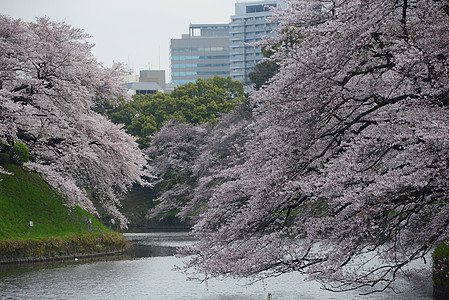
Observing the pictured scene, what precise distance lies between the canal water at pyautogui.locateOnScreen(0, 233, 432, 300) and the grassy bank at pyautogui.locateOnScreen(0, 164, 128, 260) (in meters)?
2.28

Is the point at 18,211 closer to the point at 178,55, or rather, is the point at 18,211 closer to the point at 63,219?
the point at 63,219

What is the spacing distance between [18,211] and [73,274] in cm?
694

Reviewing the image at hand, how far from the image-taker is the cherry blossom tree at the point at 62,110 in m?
26.9

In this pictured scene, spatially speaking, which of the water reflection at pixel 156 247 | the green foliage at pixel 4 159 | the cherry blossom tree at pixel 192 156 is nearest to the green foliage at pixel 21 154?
the green foliage at pixel 4 159

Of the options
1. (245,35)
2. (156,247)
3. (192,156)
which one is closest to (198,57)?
(245,35)

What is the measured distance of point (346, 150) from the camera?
11.9 metres

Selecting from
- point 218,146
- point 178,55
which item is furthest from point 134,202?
point 178,55

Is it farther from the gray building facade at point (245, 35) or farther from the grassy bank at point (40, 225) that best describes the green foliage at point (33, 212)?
the gray building facade at point (245, 35)

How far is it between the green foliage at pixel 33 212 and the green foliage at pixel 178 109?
28902 mm

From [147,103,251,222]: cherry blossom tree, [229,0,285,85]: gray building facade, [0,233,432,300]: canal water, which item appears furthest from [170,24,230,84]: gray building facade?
[0,233,432,300]: canal water

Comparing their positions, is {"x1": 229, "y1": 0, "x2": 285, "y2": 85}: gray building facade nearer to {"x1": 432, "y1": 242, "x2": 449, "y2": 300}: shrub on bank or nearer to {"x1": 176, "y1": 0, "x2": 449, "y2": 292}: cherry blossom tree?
{"x1": 432, "y1": 242, "x2": 449, "y2": 300}: shrub on bank

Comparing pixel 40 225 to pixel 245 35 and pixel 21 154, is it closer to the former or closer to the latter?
pixel 21 154

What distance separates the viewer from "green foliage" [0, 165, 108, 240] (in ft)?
86.3

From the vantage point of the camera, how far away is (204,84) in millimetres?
65938
